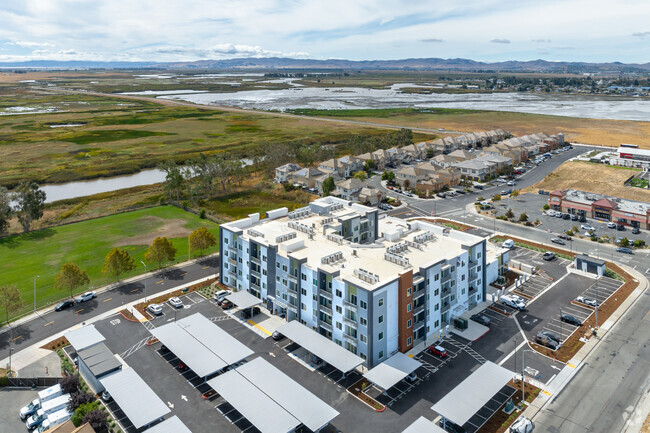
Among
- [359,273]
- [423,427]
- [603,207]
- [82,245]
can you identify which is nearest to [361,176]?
[603,207]

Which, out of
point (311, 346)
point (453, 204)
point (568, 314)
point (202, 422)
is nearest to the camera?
point (202, 422)

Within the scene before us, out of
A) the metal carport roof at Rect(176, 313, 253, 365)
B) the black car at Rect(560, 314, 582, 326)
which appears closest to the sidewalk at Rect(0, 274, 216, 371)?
the metal carport roof at Rect(176, 313, 253, 365)

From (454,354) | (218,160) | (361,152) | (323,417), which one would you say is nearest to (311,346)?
(323,417)

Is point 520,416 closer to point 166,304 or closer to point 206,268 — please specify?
point 166,304

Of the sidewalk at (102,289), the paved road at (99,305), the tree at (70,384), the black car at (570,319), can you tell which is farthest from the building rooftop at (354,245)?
the tree at (70,384)

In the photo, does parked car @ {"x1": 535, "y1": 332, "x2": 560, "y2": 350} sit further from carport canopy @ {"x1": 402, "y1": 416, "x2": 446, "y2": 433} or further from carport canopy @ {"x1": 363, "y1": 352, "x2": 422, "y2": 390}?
carport canopy @ {"x1": 402, "y1": 416, "x2": 446, "y2": 433}
